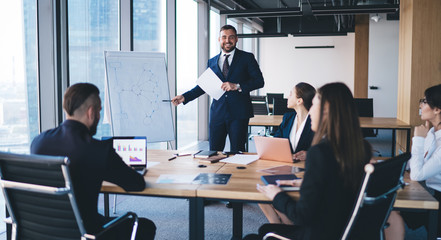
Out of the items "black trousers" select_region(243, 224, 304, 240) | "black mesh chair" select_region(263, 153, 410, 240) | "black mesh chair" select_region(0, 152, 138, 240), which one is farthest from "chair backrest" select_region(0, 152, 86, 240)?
"black mesh chair" select_region(263, 153, 410, 240)

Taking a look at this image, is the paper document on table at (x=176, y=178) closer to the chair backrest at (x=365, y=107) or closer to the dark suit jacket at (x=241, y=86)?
the dark suit jacket at (x=241, y=86)

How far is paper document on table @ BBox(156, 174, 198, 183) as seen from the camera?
2104 millimetres

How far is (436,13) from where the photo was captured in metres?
4.70

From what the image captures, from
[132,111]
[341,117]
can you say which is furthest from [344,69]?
[341,117]

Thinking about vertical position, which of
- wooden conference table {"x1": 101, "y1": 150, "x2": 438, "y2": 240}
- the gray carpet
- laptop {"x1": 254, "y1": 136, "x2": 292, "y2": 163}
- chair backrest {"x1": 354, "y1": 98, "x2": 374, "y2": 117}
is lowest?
the gray carpet

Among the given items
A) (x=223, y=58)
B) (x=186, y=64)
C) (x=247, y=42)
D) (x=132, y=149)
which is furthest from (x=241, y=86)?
(x=247, y=42)

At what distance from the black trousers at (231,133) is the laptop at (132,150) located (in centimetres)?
143

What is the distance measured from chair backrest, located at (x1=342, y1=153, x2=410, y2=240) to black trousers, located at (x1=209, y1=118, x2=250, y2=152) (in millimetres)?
2229

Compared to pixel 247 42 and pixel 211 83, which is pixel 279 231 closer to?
pixel 211 83

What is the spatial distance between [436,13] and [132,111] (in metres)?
3.87

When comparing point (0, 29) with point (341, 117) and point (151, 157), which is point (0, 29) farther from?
point (341, 117)

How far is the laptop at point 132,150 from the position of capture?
2.47 meters

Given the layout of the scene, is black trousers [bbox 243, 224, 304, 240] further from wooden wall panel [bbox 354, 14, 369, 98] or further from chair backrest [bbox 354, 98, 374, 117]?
wooden wall panel [bbox 354, 14, 369, 98]

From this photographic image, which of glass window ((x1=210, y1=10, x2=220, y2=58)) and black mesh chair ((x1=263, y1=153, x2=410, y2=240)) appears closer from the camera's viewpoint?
black mesh chair ((x1=263, y1=153, x2=410, y2=240))
